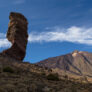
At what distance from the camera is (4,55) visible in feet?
139

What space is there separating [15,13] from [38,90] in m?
38.2

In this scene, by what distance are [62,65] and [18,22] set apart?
148090mm

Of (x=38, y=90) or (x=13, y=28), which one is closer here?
(x=38, y=90)

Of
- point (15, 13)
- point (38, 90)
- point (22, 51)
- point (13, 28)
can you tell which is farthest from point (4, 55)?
point (38, 90)

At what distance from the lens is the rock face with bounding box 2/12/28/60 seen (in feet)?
150

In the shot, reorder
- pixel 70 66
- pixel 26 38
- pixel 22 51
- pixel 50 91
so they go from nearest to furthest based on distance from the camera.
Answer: pixel 50 91
pixel 22 51
pixel 26 38
pixel 70 66

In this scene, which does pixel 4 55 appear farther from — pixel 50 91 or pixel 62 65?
pixel 62 65

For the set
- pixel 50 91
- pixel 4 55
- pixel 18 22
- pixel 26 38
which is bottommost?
pixel 50 91

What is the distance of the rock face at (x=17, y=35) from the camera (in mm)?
45625

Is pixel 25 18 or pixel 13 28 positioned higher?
pixel 25 18

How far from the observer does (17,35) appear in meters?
47.4

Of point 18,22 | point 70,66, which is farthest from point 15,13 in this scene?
point 70,66

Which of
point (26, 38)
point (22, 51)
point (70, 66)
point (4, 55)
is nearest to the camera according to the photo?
point (4, 55)

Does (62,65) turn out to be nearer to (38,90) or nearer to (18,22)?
(18,22)
